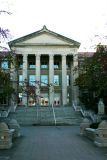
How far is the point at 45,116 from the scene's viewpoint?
62750 mm

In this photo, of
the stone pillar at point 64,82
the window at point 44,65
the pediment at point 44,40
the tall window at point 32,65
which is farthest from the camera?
the window at point 44,65

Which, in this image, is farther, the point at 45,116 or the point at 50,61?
the point at 50,61

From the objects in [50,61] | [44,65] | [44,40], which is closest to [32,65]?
[44,65]

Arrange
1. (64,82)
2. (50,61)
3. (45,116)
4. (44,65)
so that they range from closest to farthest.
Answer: (45,116)
(64,82)
(50,61)
(44,65)

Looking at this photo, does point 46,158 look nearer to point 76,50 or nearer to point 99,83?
point 99,83

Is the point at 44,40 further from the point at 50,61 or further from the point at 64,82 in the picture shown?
the point at 64,82

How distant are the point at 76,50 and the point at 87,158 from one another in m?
70.7

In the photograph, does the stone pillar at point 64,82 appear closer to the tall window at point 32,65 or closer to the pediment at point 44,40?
the pediment at point 44,40

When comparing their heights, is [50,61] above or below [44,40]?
below

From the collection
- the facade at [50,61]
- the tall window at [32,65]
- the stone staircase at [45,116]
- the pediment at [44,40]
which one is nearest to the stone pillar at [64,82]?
the facade at [50,61]

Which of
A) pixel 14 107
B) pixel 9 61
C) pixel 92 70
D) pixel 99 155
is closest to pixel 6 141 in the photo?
pixel 9 61

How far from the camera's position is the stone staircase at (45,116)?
186 feet

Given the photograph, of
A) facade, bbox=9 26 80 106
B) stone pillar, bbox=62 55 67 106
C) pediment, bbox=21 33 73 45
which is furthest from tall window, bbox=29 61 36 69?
stone pillar, bbox=62 55 67 106

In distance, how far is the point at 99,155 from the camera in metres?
16.4
